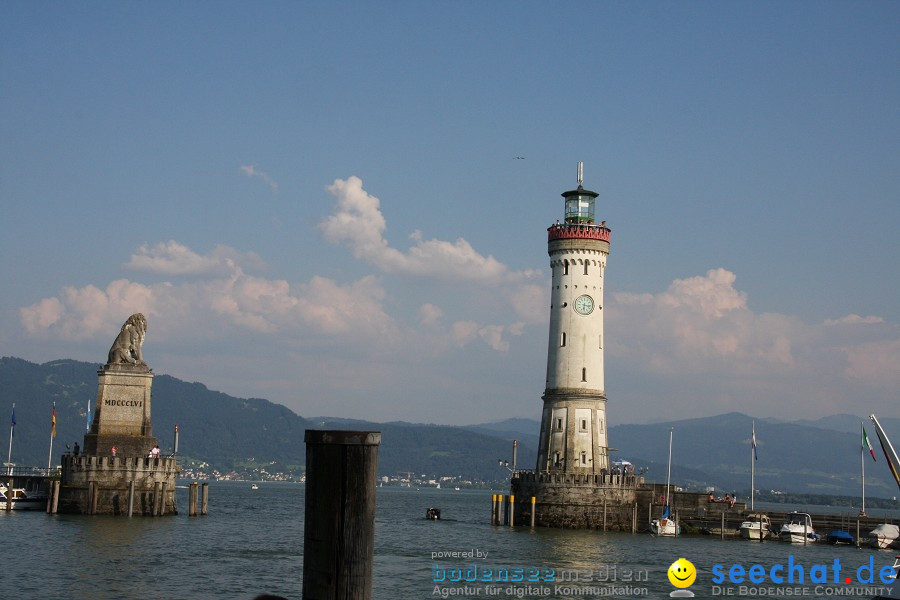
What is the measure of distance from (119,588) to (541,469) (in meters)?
45.0

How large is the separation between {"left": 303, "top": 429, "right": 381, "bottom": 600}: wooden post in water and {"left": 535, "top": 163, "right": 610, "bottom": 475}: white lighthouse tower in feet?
242

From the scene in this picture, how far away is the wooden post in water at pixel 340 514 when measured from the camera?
12766 millimetres

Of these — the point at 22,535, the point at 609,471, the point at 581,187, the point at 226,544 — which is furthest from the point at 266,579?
the point at 581,187

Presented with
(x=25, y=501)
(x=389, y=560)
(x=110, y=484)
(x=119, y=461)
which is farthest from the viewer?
(x=25, y=501)

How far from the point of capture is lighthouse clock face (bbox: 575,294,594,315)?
87312mm

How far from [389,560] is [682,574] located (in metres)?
16.7

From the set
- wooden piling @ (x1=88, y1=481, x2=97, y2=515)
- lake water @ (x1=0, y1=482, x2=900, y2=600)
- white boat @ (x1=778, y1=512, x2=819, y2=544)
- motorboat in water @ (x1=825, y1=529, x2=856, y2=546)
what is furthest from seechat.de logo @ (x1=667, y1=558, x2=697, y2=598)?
wooden piling @ (x1=88, y1=481, x2=97, y2=515)

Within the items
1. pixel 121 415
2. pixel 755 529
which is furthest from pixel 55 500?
pixel 755 529

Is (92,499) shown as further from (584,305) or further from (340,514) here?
(340,514)

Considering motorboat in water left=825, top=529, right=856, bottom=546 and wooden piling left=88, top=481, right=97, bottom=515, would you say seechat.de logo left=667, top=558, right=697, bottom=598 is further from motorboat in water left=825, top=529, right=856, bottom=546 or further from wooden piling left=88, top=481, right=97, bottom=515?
wooden piling left=88, top=481, right=97, bottom=515

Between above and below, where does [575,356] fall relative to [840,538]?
above

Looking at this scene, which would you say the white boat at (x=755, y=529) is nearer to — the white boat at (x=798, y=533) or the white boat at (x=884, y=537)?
the white boat at (x=798, y=533)

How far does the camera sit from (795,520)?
90.6m

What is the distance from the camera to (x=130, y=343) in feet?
279
